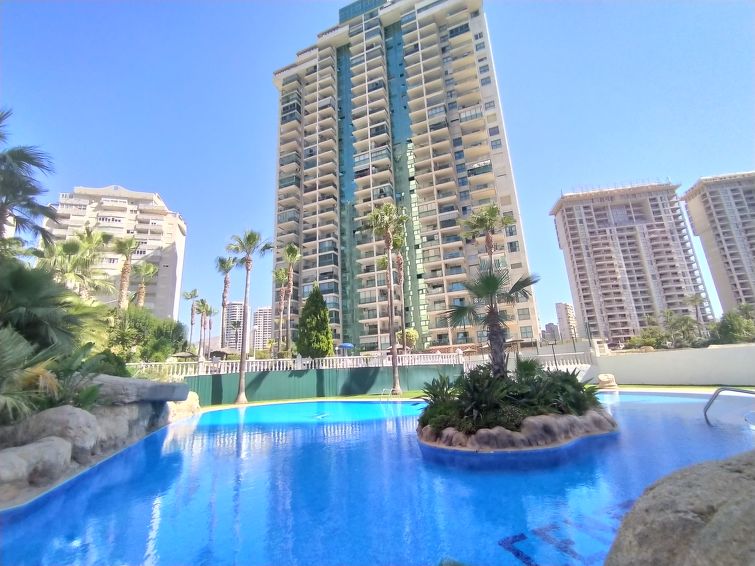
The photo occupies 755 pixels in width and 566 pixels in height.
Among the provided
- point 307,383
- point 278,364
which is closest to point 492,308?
point 307,383

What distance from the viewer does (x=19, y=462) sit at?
21.0ft

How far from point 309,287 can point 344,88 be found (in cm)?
3522

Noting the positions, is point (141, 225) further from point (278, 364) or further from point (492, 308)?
point (492, 308)

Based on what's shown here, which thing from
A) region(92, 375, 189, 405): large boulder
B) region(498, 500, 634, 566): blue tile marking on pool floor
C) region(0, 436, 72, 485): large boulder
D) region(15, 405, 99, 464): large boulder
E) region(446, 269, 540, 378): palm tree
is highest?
region(446, 269, 540, 378): palm tree

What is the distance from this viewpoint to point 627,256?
10262 cm

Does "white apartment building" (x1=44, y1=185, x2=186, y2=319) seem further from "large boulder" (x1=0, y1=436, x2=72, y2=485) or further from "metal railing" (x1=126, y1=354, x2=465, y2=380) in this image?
"large boulder" (x1=0, y1=436, x2=72, y2=485)

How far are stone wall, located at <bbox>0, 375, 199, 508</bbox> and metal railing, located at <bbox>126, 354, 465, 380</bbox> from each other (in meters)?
6.81

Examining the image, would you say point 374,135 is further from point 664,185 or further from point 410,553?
point 664,185

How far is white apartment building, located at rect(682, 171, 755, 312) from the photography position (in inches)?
3376

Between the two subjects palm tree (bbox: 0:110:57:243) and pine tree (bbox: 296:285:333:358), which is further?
pine tree (bbox: 296:285:333:358)

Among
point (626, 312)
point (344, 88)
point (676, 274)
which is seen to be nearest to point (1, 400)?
point (344, 88)

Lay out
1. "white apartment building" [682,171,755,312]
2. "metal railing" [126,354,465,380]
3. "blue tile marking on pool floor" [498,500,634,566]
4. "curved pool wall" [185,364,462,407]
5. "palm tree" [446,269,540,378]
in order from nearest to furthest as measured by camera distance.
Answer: "blue tile marking on pool floor" [498,500,634,566] → "palm tree" [446,269,540,378] → "metal railing" [126,354,465,380] → "curved pool wall" [185,364,462,407] → "white apartment building" [682,171,755,312]

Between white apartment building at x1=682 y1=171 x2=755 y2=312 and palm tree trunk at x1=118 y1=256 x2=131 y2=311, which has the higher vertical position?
white apartment building at x1=682 y1=171 x2=755 y2=312

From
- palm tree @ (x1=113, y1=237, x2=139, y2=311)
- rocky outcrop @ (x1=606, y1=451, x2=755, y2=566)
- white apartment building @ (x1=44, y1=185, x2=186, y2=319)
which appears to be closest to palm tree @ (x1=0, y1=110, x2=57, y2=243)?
rocky outcrop @ (x1=606, y1=451, x2=755, y2=566)
